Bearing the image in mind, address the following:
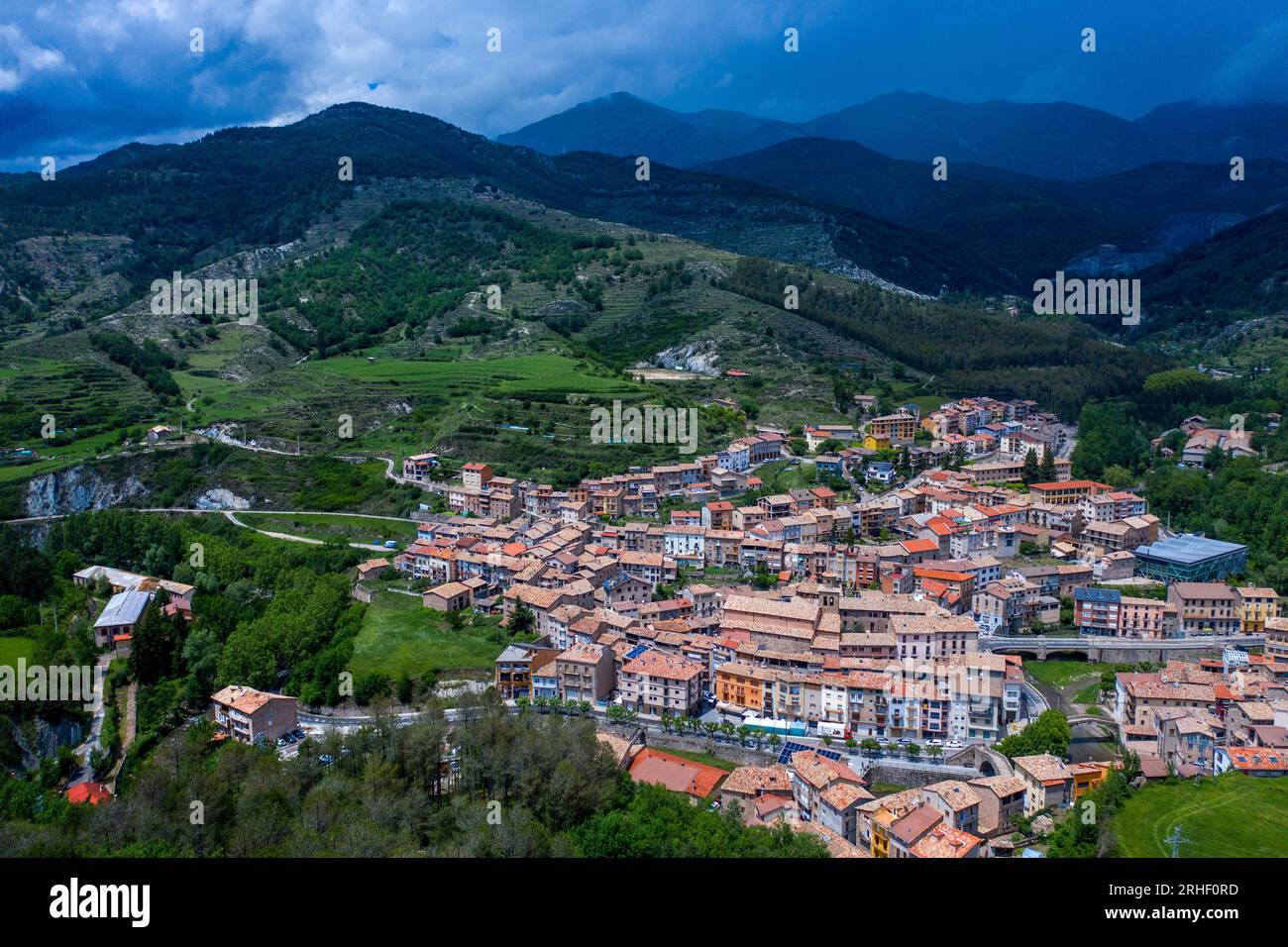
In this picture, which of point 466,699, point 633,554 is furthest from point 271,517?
point 466,699

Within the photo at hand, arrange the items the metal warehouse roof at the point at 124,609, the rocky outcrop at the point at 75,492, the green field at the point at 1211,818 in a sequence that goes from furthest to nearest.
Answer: the rocky outcrop at the point at 75,492
the metal warehouse roof at the point at 124,609
the green field at the point at 1211,818

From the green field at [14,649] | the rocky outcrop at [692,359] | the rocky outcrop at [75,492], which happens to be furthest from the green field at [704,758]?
the rocky outcrop at [692,359]

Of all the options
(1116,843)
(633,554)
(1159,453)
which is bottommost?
(1116,843)

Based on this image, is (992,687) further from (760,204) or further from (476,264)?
(760,204)

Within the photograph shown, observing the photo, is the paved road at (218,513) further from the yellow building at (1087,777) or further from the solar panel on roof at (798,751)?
the yellow building at (1087,777)

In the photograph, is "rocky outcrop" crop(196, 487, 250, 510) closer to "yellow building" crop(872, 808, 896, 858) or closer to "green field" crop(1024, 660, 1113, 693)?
"green field" crop(1024, 660, 1113, 693)

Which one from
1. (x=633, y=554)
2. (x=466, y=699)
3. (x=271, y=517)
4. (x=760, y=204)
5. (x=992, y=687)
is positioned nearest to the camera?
(x=466, y=699)
